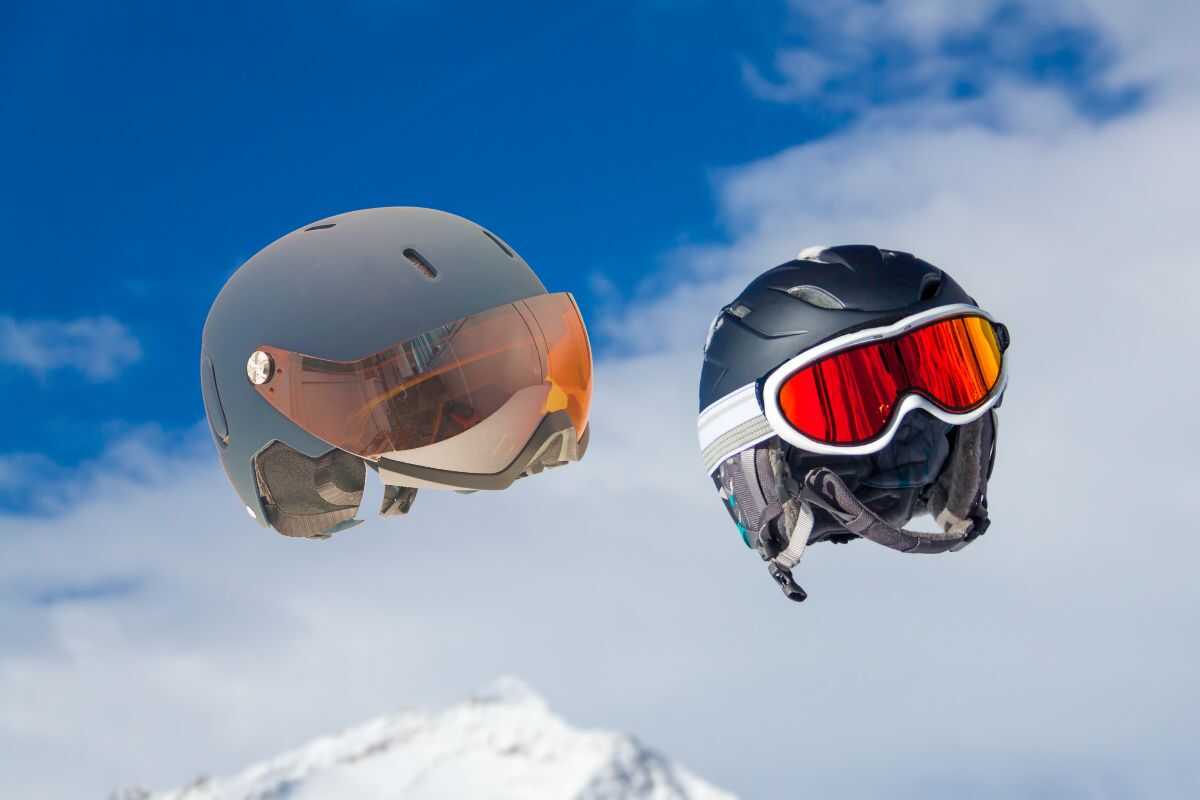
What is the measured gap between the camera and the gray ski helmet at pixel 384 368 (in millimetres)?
9773

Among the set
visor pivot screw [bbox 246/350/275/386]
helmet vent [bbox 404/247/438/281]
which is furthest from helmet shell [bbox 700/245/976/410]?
visor pivot screw [bbox 246/350/275/386]

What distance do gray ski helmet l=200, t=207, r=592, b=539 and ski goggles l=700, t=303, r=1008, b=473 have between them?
6.29 feet

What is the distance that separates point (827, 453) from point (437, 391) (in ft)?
8.78

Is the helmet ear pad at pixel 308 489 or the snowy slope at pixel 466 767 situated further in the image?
the snowy slope at pixel 466 767

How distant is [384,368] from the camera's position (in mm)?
9711

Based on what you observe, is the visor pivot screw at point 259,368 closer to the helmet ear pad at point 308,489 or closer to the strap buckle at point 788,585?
the helmet ear pad at point 308,489

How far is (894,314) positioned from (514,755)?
301 ft

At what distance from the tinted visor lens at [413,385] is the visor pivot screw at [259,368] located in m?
0.03

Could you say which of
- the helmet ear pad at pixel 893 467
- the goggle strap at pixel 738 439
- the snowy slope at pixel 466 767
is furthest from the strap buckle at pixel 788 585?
the snowy slope at pixel 466 767

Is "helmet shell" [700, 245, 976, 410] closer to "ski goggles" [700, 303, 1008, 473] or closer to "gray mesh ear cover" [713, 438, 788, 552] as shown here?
"ski goggles" [700, 303, 1008, 473]

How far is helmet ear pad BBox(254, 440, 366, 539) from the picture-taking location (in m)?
10.4

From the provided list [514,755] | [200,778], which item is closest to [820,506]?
[514,755]

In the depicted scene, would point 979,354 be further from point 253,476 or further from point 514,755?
point 514,755

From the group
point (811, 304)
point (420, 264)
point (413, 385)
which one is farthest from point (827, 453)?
point (420, 264)
